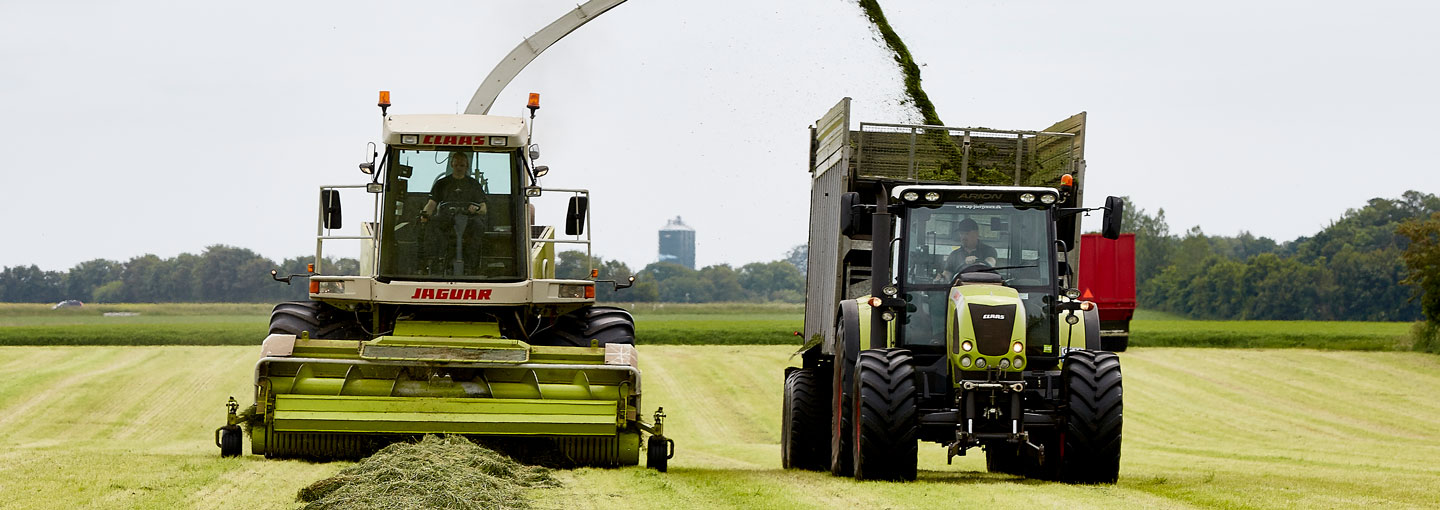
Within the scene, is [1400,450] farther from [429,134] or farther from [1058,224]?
[429,134]

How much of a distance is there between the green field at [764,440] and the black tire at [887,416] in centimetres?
18

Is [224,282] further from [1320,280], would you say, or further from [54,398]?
[1320,280]

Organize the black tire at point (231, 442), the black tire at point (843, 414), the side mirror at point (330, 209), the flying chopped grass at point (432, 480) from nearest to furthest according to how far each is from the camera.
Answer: the flying chopped grass at point (432, 480), the black tire at point (843, 414), the black tire at point (231, 442), the side mirror at point (330, 209)

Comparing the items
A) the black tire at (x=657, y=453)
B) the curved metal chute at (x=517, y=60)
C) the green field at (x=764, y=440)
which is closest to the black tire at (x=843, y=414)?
the green field at (x=764, y=440)

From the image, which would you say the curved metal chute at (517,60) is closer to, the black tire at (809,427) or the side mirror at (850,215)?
the black tire at (809,427)

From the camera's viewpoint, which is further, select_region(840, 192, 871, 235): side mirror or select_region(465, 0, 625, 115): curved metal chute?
select_region(465, 0, 625, 115): curved metal chute

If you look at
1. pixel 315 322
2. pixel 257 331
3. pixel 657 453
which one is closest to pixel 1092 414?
pixel 657 453

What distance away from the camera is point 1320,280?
253 ft

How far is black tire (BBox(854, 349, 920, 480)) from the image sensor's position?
11352 millimetres

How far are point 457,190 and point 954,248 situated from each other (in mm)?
4183

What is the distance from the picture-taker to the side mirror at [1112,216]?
11399 mm

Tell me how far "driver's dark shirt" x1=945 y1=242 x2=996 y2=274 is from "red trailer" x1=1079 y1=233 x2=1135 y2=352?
52.4 ft

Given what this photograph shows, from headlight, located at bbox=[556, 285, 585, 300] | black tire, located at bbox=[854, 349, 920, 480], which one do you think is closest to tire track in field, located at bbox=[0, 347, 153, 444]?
headlight, located at bbox=[556, 285, 585, 300]

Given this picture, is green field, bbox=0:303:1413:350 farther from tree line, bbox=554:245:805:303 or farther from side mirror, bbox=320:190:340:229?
side mirror, bbox=320:190:340:229
